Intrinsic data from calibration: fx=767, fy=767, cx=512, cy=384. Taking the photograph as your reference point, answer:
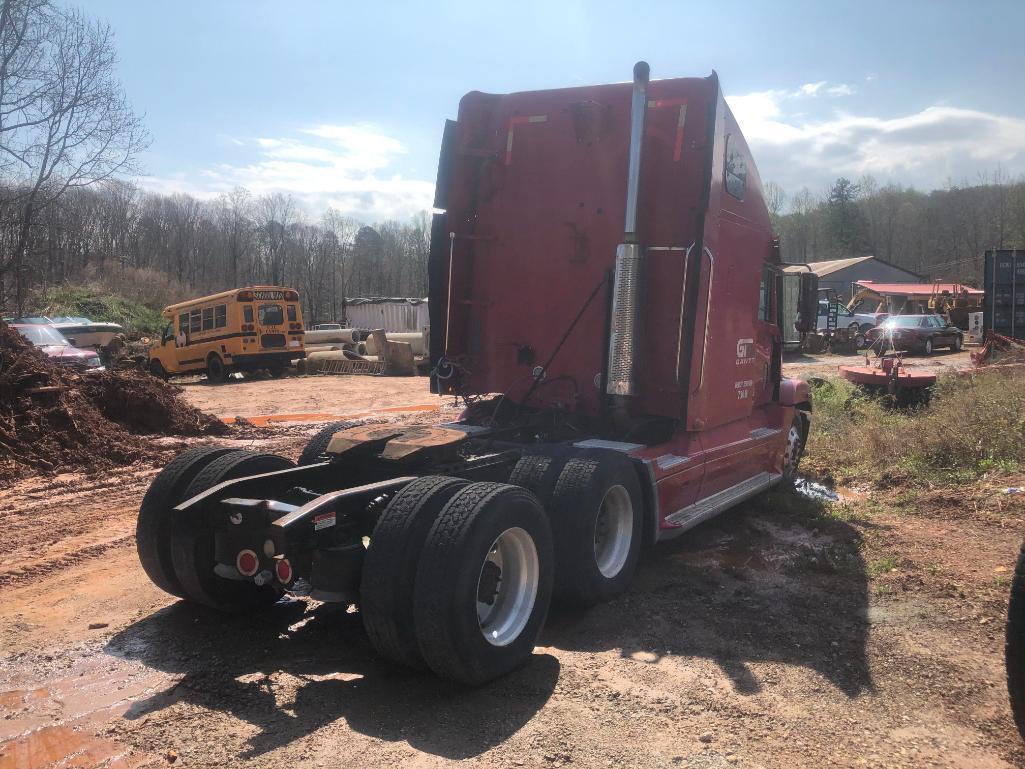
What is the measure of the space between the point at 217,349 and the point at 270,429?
471 inches

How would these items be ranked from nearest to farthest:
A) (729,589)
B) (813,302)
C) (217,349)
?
(729,589) < (813,302) < (217,349)

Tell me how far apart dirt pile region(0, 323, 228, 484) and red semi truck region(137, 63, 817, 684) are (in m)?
5.39

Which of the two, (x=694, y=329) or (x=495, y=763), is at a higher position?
(x=694, y=329)

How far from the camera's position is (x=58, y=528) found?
6.95 m

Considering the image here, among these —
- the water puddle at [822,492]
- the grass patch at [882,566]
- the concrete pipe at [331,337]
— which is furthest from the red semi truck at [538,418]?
the concrete pipe at [331,337]

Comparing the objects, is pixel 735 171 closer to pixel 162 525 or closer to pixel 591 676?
pixel 591 676

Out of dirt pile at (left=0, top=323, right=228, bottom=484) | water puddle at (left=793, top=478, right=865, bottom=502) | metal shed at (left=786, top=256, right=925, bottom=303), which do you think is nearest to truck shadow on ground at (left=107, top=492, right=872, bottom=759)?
water puddle at (left=793, top=478, right=865, bottom=502)

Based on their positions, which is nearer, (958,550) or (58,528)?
(958,550)

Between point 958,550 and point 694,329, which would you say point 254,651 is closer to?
point 694,329

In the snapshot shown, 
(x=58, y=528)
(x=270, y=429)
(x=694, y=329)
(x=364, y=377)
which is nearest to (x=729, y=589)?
(x=694, y=329)

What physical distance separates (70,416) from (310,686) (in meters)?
A: 7.78

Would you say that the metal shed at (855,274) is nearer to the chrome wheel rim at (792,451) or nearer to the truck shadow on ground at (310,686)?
the chrome wheel rim at (792,451)

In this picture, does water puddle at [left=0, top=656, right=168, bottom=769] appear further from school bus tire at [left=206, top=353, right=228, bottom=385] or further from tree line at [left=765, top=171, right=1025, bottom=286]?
tree line at [left=765, top=171, right=1025, bottom=286]

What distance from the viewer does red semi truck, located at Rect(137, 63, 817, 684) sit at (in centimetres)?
383
